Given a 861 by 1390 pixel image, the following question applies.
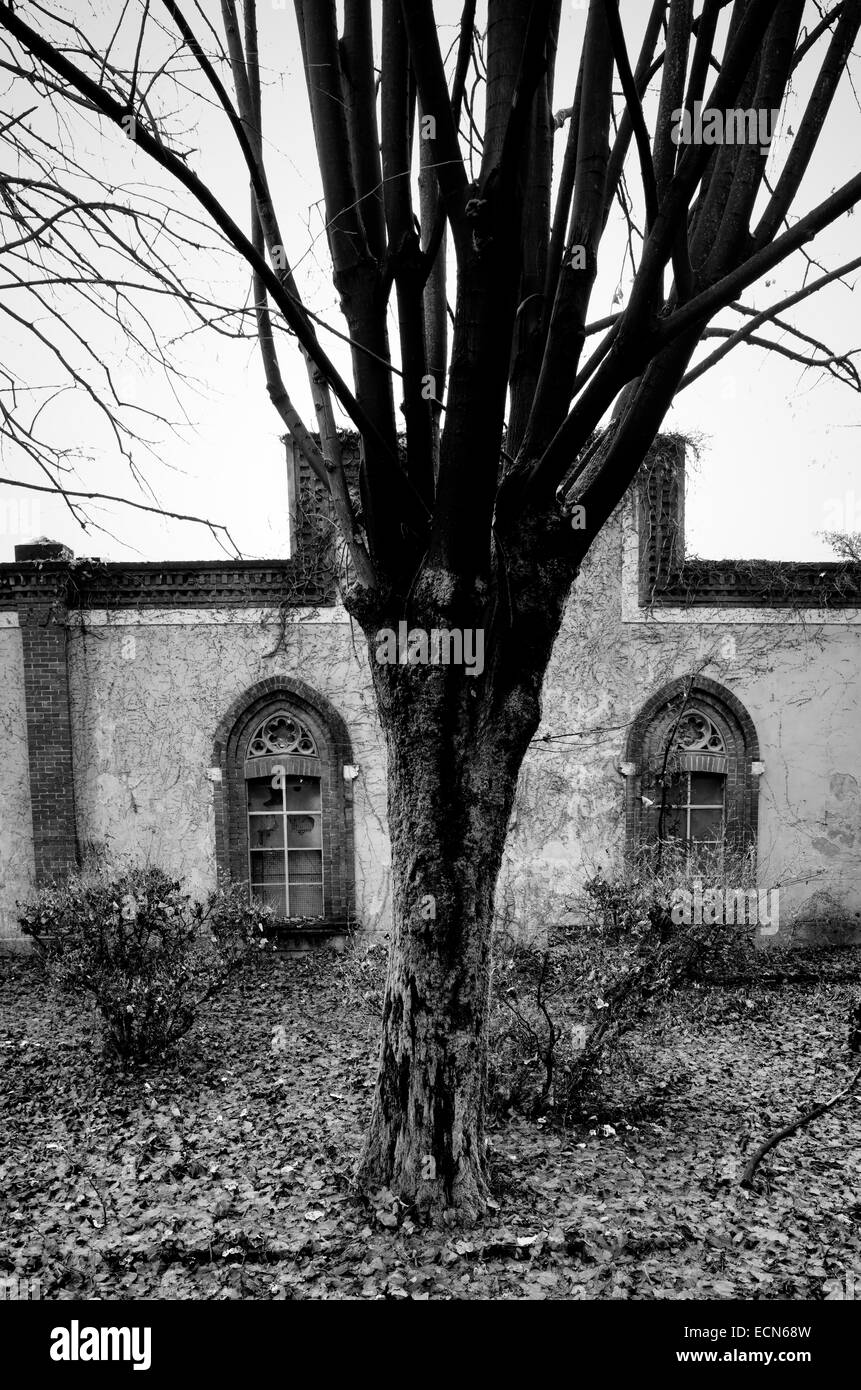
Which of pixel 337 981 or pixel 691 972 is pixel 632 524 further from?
pixel 337 981

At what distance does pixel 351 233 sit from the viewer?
344cm

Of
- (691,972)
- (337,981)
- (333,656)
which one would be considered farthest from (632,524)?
(337,981)

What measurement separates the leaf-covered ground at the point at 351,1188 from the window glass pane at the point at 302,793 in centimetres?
351

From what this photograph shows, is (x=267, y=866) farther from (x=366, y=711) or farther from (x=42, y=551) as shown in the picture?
(x=42, y=551)

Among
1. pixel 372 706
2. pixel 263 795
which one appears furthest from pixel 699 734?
pixel 263 795

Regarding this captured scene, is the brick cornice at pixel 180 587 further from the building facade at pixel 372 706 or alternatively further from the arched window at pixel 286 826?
the arched window at pixel 286 826

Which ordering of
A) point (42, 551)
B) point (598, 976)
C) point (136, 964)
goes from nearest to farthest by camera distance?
point (598, 976)
point (136, 964)
point (42, 551)

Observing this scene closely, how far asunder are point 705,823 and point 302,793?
18.4 ft

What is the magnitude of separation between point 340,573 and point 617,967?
354cm

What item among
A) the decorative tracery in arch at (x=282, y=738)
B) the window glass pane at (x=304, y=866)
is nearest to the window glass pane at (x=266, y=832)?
the window glass pane at (x=304, y=866)

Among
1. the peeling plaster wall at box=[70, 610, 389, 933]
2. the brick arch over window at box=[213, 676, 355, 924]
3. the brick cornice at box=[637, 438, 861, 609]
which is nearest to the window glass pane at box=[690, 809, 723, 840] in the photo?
the brick cornice at box=[637, 438, 861, 609]

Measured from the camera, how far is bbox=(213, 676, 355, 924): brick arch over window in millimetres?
9852

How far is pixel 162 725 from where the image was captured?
988cm
